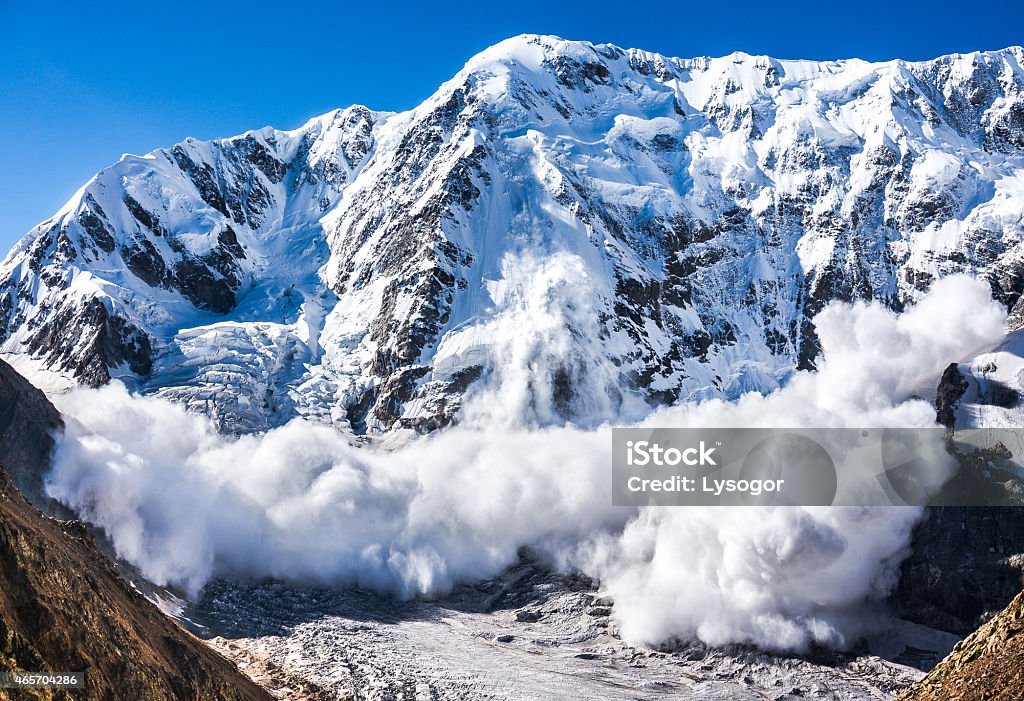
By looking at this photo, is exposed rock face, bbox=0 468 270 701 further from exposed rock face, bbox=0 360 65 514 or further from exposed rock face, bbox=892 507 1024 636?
exposed rock face, bbox=892 507 1024 636

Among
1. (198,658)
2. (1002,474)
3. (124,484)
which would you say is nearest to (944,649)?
(1002,474)

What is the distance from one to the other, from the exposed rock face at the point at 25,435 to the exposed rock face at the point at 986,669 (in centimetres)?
15594

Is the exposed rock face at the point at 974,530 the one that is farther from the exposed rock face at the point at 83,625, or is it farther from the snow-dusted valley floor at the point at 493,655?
the exposed rock face at the point at 83,625

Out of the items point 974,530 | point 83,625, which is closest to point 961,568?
point 974,530

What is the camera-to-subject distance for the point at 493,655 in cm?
15975

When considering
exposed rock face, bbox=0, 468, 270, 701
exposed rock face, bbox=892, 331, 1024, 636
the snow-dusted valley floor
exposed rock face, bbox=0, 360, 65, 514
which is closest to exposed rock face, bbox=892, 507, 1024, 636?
exposed rock face, bbox=892, 331, 1024, 636

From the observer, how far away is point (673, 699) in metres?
148

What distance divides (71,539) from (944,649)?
137870mm

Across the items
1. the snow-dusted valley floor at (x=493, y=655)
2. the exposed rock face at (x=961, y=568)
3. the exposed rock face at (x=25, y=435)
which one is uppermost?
the exposed rock face at (x=25, y=435)

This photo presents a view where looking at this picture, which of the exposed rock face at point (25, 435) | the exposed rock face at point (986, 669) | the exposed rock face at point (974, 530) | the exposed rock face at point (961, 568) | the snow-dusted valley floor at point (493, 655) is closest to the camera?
the exposed rock face at point (986, 669)

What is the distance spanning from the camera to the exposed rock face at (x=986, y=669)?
38.5 metres

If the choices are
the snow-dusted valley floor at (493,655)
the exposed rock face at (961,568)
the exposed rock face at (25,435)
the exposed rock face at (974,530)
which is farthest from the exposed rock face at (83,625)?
the exposed rock face at (974,530)

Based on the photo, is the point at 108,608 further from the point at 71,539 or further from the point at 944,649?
the point at 944,649

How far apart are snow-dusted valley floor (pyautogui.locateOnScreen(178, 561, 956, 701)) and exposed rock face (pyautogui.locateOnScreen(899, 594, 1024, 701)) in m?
96.5
